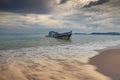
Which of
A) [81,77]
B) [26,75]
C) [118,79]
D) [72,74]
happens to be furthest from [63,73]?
[118,79]

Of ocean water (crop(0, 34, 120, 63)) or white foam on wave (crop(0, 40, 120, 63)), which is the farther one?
ocean water (crop(0, 34, 120, 63))

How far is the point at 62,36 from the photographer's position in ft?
168

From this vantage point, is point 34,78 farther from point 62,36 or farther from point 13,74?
point 62,36

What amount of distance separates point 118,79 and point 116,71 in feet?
4.70

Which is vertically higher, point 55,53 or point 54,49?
point 55,53

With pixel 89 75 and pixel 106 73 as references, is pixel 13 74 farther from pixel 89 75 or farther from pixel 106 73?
pixel 106 73

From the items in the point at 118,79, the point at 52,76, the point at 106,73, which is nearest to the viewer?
the point at 118,79

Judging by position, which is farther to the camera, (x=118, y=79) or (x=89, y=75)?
(x=89, y=75)

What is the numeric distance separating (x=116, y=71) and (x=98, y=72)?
79 cm

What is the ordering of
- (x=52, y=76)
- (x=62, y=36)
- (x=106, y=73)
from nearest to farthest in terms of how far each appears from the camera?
(x=52, y=76)
(x=106, y=73)
(x=62, y=36)

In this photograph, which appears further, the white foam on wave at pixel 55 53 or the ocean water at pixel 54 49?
the ocean water at pixel 54 49

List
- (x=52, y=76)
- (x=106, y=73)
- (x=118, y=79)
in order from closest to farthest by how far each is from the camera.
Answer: (x=118, y=79), (x=52, y=76), (x=106, y=73)

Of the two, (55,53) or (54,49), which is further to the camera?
(54,49)

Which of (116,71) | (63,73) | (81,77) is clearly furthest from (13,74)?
(116,71)
